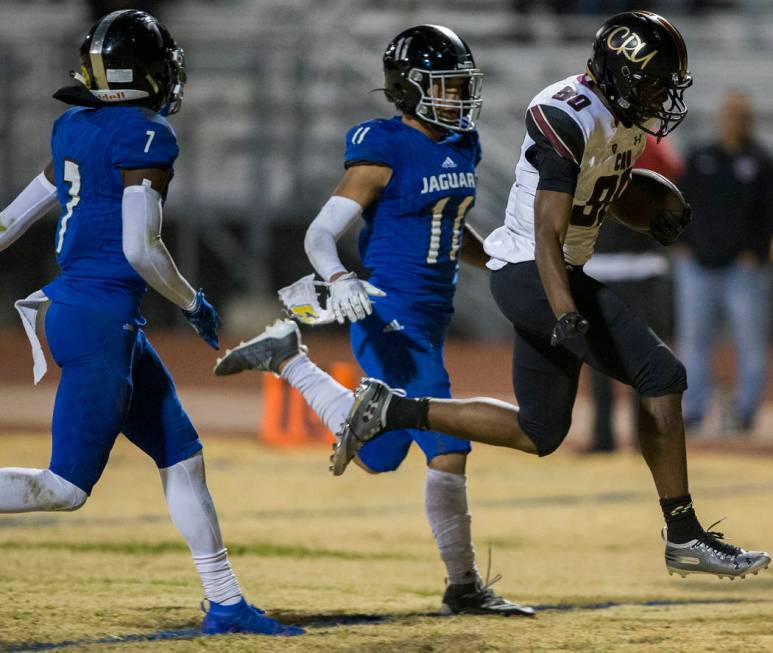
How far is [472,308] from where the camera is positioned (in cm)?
1759

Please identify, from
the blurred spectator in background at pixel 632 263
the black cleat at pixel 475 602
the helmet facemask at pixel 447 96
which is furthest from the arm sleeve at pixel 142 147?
the blurred spectator in background at pixel 632 263

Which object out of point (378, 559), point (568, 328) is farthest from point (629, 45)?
point (378, 559)

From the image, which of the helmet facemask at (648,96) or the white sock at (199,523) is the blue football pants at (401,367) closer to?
the white sock at (199,523)

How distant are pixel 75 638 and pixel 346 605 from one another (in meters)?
1.27

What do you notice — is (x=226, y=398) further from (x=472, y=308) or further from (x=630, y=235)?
(x=630, y=235)

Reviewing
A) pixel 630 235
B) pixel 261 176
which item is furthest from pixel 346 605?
pixel 261 176

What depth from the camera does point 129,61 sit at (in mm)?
4762

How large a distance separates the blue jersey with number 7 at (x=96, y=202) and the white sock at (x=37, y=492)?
1.84 ft

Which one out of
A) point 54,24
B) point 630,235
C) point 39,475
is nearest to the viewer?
point 39,475

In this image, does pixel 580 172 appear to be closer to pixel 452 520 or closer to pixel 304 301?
pixel 304 301

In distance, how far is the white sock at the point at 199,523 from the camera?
492cm

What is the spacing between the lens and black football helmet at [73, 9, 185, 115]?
15.6 feet

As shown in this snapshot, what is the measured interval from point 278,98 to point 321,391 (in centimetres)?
1207

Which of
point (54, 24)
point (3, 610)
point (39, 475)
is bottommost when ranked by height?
point (3, 610)
